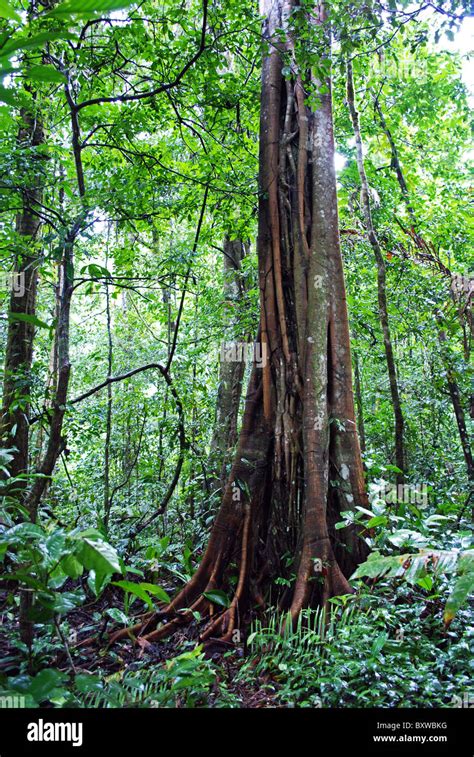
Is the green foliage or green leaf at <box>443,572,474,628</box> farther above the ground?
green leaf at <box>443,572,474,628</box>

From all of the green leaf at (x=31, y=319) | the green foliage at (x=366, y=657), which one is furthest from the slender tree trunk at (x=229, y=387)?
the green leaf at (x=31, y=319)

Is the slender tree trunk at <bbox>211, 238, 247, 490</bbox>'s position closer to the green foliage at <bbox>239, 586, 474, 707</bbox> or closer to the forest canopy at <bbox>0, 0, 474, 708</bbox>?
the forest canopy at <bbox>0, 0, 474, 708</bbox>

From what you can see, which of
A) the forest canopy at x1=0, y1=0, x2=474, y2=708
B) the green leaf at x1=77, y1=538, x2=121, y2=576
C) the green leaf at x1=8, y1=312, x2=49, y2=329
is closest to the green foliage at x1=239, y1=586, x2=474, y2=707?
the forest canopy at x1=0, y1=0, x2=474, y2=708

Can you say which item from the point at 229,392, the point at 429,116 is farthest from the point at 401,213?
the point at 229,392

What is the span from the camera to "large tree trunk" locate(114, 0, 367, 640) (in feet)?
12.7

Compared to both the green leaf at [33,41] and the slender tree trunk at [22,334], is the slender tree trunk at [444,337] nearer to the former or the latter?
the slender tree trunk at [22,334]

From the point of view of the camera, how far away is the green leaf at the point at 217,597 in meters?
3.79

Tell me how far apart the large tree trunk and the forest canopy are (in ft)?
0.06

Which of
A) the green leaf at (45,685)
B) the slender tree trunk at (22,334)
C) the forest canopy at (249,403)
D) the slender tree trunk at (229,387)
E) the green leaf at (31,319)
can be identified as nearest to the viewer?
the green leaf at (31,319)

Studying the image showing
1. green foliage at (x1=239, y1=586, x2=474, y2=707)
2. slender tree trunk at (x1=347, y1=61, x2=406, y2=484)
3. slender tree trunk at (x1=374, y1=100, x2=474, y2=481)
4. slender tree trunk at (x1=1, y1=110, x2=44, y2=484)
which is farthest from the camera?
slender tree trunk at (x1=374, y1=100, x2=474, y2=481)

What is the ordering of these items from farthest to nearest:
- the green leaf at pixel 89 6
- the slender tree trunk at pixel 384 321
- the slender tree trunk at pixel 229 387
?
the slender tree trunk at pixel 229 387 < the slender tree trunk at pixel 384 321 < the green leaf at pixel 89 6

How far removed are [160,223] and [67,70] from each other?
2.34 m

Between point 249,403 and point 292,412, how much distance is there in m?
0.39

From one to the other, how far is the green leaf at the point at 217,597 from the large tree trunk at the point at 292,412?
0.10 ft
